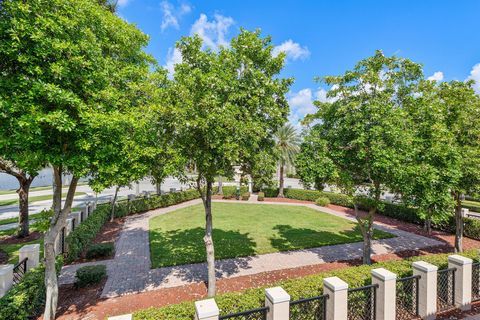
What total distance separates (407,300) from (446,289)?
139cm

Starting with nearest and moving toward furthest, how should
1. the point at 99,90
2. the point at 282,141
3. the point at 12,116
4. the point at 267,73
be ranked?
the point at 12,116
the point at 99,90
the point at 267,73
the point at 282,141

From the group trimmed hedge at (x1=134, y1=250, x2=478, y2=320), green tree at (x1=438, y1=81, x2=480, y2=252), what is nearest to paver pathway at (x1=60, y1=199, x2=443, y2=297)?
trimmed hedge at (x1=134, y1=250, x2=478, y2=320)

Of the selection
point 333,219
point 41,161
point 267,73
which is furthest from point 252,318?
point 333,219

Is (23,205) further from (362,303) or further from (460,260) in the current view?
(460,260)

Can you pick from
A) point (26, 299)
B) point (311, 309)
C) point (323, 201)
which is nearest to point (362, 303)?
point (311, 309)

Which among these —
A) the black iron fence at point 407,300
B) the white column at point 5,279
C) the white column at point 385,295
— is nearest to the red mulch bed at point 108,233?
the white column at point 5,279

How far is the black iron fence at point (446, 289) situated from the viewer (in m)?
6.78

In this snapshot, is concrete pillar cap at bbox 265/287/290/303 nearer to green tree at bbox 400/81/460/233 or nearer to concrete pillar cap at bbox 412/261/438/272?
concrete pillar cap at bbox 412/261/438/272

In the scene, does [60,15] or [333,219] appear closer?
[60,15]

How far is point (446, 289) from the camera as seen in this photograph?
6.80 meters

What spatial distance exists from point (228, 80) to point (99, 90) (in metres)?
3.41

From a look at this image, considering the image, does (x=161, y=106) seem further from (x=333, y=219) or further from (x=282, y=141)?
(x=282, y=141)

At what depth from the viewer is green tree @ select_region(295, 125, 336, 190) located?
9.09 m

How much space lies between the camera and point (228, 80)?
707 cm
